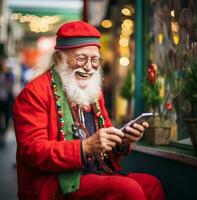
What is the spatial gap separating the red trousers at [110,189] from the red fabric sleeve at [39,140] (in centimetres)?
16

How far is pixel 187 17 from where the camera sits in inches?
183

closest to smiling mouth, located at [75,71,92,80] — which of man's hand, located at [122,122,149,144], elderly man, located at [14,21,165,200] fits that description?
elderly man, located at [14,21,165,200]

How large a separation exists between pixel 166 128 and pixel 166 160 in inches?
25.3

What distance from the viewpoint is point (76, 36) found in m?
3.49

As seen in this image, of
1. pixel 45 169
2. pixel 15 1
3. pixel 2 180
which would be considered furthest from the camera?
pixel 15 1

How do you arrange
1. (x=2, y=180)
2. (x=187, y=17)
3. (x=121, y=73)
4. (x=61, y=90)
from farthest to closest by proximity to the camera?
(x=121, y=73)
(x=2, y=180)
(x=187, y=17)
(x=61, y=90)

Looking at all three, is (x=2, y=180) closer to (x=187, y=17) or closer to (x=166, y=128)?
(x=166, y=128)

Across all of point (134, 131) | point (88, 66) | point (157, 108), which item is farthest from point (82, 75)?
point (157, 108)

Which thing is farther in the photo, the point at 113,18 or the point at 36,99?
the point at 113,18

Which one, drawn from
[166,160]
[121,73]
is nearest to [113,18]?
[121,73]

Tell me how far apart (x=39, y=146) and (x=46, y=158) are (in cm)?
8

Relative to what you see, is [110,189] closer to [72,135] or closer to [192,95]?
[72,135]

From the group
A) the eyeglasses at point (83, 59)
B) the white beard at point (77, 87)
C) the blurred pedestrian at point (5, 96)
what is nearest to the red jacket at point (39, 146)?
the white beard at point (77, 87)

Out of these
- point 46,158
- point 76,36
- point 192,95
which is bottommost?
point 46,158
